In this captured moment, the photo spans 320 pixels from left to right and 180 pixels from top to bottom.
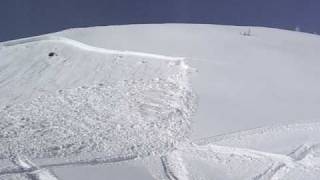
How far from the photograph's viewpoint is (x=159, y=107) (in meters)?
3.99

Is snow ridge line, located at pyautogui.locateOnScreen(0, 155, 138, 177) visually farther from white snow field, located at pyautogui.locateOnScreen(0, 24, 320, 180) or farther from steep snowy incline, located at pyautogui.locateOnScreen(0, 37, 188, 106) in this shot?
steep snowy incline, located at pyautogui.locateOnScreen(0, 37, 188, 106)

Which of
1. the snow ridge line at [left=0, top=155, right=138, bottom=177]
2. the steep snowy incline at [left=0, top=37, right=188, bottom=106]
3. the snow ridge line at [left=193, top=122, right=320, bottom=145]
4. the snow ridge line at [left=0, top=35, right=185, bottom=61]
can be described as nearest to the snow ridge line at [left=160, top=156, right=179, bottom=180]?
the snow ridge line at [left=0, top=155, right=138, bottom=177]

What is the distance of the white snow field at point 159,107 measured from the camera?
3.04 metres

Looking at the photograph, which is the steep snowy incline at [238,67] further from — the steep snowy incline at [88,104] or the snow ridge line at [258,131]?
→ the steep snowy incline at [88,104]

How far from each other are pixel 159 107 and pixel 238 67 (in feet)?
4.95

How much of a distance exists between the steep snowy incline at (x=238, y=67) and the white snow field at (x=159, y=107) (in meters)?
0.01

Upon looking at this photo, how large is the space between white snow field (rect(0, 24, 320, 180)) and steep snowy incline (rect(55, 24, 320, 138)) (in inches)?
0.5

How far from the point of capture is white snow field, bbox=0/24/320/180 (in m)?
3.04

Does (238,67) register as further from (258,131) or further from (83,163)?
(83,163)

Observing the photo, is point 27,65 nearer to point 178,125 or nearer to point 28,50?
point 28,50

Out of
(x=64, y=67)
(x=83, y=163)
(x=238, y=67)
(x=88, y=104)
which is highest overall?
(x=238, y=67)

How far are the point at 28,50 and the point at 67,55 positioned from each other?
56 centimetres

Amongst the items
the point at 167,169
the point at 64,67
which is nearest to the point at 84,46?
the point at 64,67

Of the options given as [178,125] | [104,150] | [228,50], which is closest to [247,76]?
[228,50]
